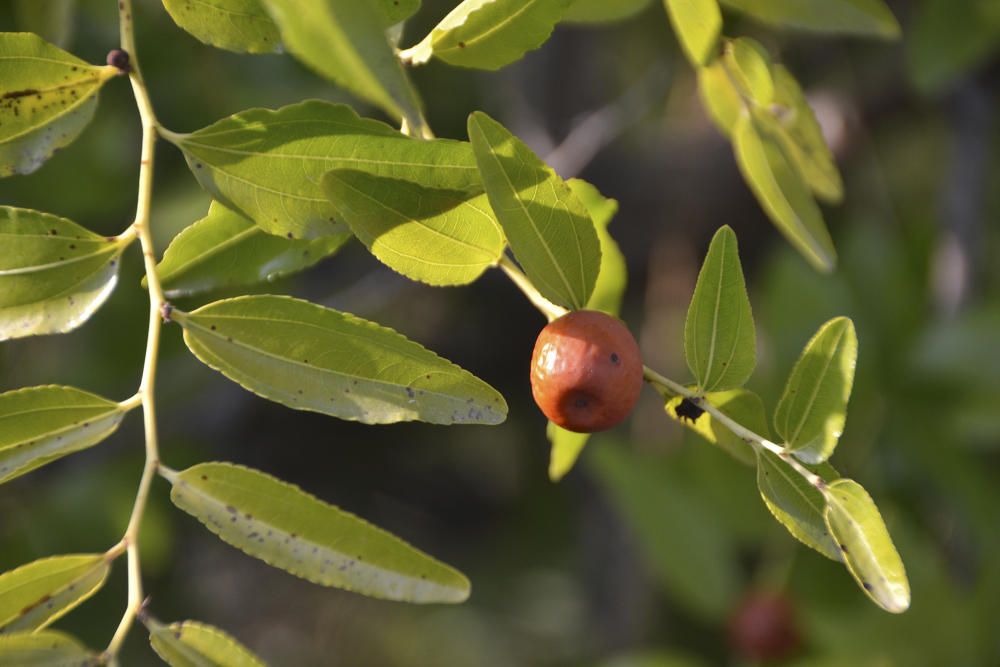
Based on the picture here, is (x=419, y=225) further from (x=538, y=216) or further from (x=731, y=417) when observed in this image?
(x=731, y=417)

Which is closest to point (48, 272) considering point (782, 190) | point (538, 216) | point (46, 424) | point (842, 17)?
point (46, 424)

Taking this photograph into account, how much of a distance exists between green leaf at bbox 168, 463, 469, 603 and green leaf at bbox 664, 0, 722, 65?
46 centimetres

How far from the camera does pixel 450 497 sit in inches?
124

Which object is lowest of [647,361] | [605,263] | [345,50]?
[647,361]

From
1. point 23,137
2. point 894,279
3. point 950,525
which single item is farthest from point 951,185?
point 23,137

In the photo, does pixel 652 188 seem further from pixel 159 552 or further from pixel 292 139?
pixel 292 139

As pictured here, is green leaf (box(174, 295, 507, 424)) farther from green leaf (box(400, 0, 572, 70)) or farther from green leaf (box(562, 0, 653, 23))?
green leaf (box(562, 0, 653, 23))

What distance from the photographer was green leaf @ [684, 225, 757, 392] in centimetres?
74

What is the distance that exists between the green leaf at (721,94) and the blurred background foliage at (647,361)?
Result: 0.31 ft

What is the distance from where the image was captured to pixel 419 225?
0.75 meters

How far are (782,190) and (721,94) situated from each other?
130 millimetres

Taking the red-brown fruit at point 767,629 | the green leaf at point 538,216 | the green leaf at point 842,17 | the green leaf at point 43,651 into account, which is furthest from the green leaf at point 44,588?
the red-brown fruit at point 767,629

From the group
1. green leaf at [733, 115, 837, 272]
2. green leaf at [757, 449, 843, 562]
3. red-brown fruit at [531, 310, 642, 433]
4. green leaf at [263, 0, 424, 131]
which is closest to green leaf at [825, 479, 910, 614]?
green leaf at [757, 449, 843, 562]

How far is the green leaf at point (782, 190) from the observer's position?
0.90 meters
